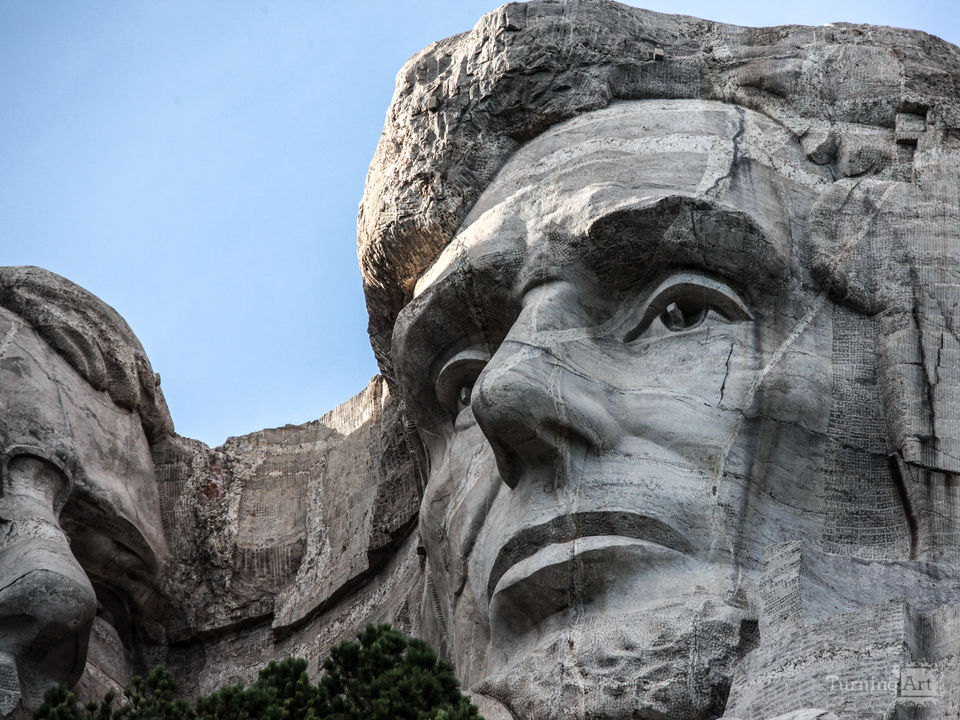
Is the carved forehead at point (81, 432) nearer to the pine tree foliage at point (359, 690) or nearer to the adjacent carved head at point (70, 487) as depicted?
the adjacent carved head at point (70, 487)

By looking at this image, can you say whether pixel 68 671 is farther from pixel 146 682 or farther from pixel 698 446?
pixel 698 446

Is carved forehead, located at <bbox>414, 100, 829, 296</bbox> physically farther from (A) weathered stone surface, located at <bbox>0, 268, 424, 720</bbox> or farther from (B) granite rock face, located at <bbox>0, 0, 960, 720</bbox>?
(A) weathered stone surface, located at <bbox>0, 268, 424, 720</bbox>

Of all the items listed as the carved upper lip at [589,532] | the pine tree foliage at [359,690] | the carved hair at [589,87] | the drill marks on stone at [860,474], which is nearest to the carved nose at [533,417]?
the carved upper lip at [589,532]

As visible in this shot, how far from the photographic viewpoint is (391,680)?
6.57 metres

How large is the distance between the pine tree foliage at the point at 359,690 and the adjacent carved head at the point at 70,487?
1304 millimetres

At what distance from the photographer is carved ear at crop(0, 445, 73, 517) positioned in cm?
863

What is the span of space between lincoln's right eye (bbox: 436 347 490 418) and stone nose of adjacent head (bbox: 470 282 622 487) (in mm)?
752

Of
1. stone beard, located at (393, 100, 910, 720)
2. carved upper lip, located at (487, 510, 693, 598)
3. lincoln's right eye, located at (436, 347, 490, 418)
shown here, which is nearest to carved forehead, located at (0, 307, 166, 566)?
stone beard, located at (393, 100, 910, 720)

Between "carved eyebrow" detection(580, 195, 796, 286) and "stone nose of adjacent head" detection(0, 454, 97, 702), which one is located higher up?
"carved eyebrow" detection(580, 195, 796, 286)

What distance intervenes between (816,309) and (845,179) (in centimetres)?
71

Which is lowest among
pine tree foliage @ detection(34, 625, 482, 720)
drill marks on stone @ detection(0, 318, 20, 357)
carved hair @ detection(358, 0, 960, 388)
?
pine tree foliage @ detection(34, 625, 482, 720)

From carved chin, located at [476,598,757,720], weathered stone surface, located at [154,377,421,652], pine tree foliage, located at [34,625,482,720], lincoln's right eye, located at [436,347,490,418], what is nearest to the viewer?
pine tree foliage, located at [34,625,482,720]

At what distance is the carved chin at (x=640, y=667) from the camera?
666 cm

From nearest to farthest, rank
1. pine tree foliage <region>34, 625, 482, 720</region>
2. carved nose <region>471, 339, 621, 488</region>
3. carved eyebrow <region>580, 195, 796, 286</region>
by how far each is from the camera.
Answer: pine tree foliage <region>34, 625, 482, 720</region>
carved nose <region>471, 339, 621, 488</region>
carved eyebrow <region>580, 195, 796, 286</region>
